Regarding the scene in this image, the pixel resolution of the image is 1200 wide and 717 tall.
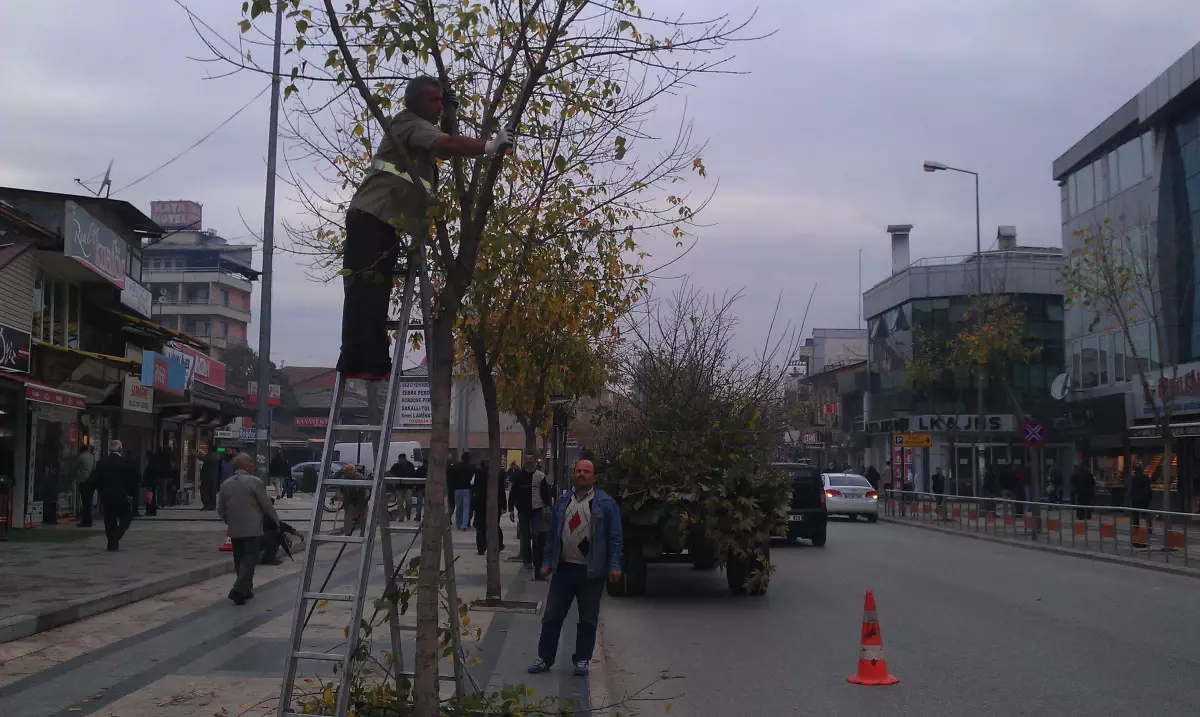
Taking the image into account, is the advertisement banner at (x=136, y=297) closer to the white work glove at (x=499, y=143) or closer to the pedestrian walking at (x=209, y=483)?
the pedestrian walking at (x=209, y=483)

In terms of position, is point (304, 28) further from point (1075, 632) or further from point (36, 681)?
point (1075, 632)

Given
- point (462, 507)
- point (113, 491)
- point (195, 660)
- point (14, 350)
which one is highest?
point (14, 350)

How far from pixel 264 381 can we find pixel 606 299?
12693 mm

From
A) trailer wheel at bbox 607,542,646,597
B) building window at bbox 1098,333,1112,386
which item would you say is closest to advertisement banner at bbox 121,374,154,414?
trailer wheel at bbox 607,542,646,597

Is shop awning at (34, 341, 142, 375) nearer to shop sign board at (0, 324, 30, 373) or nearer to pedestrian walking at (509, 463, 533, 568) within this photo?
shop sign board at (0, 324, 30, 373)

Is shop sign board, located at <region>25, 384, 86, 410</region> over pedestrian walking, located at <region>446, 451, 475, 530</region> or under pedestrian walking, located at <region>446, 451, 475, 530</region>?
over

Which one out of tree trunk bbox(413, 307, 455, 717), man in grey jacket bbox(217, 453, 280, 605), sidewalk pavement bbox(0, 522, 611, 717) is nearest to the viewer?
tree trunk bbox(413, 307, 455, 717)

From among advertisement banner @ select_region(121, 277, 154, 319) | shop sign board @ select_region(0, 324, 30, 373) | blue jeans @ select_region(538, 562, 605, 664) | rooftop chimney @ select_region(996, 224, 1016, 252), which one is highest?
rooftop chimney @ select_region(996, 224, 1016, 252)

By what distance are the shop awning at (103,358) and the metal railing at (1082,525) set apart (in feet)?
64.4

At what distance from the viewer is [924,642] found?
450 inches

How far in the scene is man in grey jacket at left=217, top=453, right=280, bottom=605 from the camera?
13492 millimetres

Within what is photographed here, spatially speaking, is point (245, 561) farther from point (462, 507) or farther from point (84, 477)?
point (462, 507)

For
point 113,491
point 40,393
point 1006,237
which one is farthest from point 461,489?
point 1006,237

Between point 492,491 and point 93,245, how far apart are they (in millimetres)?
12075
